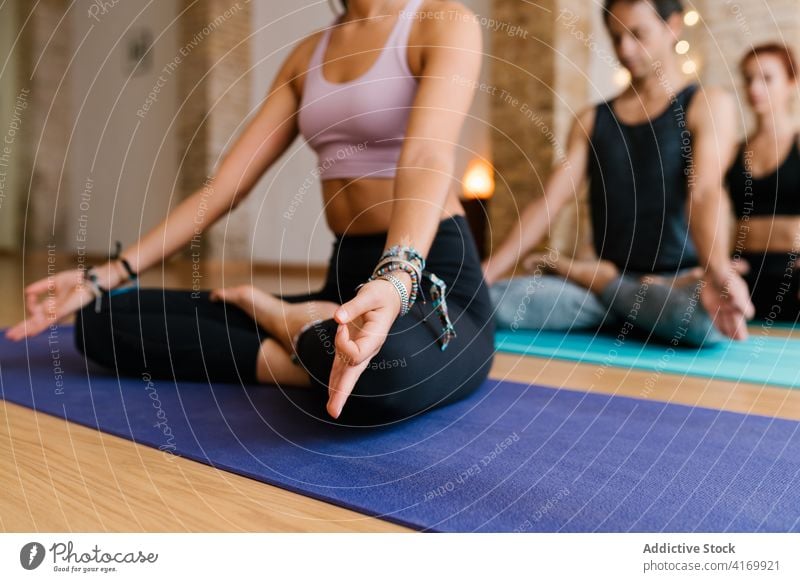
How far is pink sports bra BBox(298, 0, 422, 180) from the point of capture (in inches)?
36.2

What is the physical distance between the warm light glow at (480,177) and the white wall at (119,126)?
2.35m

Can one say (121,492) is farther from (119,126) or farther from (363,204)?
(119,126)

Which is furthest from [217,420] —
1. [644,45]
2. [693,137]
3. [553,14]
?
[553,14]

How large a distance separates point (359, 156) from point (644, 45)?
1070mm

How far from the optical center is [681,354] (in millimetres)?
1371

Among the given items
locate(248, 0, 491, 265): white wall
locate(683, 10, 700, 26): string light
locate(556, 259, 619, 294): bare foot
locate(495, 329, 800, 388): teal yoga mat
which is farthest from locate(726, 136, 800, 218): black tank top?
locate(248, 0, 491, 265): white wall

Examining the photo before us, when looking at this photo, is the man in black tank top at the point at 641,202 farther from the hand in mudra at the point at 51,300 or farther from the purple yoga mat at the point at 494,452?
the hand in mudra at the point at 51,300

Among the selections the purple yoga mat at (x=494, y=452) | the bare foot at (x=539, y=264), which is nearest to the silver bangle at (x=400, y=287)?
the purple yoga mat at (x=494, y=452)

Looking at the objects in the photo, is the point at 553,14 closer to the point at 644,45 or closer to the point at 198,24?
the point at 644,45

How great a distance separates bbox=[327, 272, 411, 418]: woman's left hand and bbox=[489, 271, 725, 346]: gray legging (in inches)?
39.8

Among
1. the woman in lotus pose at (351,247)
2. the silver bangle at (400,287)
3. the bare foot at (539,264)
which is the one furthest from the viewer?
the bare foot at (539,264)

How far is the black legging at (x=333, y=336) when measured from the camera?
0.71 m

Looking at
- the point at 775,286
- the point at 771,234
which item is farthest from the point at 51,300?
the point at 771,234
